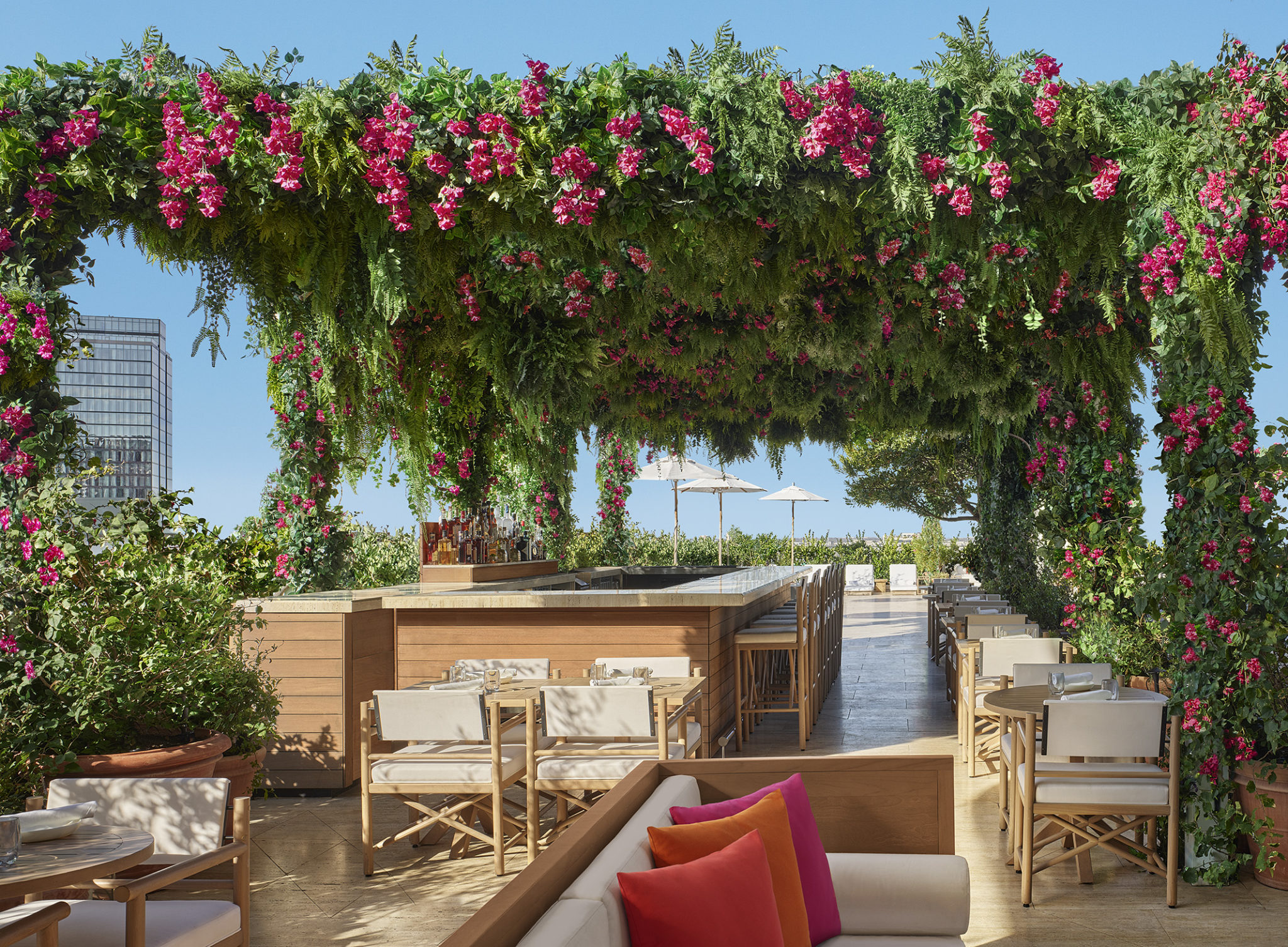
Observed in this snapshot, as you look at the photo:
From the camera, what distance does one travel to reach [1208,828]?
4289 mm

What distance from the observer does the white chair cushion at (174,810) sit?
312cm

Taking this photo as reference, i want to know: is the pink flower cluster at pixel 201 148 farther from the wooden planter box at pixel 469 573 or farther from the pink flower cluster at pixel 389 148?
the wooden planter box at pixel 469 573

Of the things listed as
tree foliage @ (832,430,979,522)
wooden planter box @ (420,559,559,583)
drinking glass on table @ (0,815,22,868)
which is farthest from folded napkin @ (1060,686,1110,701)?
tree foliage @ (832,430,979,522)

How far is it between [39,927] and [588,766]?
251cm

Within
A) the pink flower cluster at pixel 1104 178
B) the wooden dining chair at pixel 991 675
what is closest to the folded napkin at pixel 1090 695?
the wooden dining chair at pixel 991 675

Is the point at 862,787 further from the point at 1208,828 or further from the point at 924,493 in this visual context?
the point at 924,493

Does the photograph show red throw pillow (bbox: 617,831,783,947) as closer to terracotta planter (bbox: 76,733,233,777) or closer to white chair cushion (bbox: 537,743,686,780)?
white chair cushion (bbox: 537,743,686,780)

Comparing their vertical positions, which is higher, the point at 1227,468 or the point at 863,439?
the point at 863,439

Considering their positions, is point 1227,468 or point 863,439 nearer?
point 1227,468

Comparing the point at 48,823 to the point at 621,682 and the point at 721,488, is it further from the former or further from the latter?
the point at 721,488

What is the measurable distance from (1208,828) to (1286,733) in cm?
51

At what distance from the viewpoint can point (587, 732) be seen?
446 cm

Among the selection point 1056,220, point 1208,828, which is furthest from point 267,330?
point 1208,828

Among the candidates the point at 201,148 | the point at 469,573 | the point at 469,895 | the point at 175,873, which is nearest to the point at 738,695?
the point at 469,573
